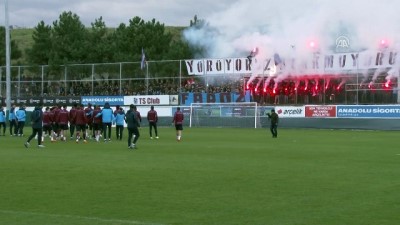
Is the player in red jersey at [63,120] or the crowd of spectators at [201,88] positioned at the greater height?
the crowd of spectators at [201,88]

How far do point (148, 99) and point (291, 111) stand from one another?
1440cm

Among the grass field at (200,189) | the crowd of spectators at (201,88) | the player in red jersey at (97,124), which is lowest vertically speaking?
the grass field at (200,189)

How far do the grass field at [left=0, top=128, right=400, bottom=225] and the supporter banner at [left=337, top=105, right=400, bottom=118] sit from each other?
2402 cm

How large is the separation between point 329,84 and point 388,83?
4434 millimetres

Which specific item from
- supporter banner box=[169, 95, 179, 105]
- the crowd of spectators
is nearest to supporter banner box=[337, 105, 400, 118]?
the crowd of spectators

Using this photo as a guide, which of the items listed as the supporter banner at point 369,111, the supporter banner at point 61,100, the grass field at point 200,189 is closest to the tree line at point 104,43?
the supporter banner at point 61,100

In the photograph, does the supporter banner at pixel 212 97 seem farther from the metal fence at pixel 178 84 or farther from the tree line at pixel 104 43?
the tree line at pixel 104 43

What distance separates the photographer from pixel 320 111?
49.1 metres

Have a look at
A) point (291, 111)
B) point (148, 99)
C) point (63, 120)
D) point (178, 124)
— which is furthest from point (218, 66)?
point (63, 120)

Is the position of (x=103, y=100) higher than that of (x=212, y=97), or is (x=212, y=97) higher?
(x=212, y=97)

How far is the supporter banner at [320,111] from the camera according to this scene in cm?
4859

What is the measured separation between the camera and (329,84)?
5053 cm

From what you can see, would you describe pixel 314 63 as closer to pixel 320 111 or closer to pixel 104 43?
pixel 320 111

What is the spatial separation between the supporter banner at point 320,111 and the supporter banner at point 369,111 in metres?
0.49
